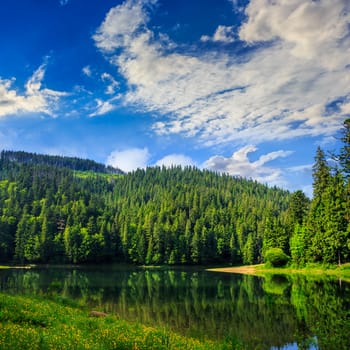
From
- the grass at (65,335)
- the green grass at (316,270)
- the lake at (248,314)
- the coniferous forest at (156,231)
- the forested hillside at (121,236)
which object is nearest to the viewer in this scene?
the grass at (65,335)

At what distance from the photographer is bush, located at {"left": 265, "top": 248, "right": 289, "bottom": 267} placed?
87500mm

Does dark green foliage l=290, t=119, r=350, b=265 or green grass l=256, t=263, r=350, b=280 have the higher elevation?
dark green foliage l=290, t=119, r=350, b=265

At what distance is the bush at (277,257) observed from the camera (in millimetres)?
87500

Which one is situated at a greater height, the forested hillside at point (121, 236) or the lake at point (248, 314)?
the forested hillside at point (121, 236)

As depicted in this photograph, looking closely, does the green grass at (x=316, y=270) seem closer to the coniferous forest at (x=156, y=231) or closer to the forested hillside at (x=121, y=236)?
the coniferous forest at (x=156, y=231)

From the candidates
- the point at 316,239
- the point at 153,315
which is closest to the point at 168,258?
the point at 316,239

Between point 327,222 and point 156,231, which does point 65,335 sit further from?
point 156,231

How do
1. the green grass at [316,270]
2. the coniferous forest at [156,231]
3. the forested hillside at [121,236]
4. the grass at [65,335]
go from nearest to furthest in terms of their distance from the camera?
the grass at [65,335] → the green grass at [316,270] → the coniferous forest at [156,231] → the forested hillside at [121,236]

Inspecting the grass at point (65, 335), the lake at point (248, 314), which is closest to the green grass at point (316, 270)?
the lake at point (248, 314)

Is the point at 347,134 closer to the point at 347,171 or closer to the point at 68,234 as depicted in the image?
the point at 347,171

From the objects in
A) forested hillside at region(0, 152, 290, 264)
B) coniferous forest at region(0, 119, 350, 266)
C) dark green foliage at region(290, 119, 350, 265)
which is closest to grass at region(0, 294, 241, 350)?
dark green foliage at region(290, 119, 350, 265)

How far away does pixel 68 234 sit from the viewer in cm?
13250

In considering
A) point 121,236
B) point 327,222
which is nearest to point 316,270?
point 327,222

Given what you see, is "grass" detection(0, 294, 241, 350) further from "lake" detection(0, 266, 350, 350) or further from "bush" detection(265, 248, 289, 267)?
"bush" detection(265, 248, 289, 267)
